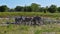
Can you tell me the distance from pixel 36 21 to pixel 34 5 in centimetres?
3947

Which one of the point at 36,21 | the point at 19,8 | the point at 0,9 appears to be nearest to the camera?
the point at 36,21

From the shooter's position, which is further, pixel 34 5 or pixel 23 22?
pixel 34 5

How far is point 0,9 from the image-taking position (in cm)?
5294

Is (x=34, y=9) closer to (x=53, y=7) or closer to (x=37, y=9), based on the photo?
(x=37, y=9)

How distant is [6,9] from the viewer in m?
55.4

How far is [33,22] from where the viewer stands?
57.7 feet

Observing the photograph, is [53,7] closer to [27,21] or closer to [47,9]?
[47,9]

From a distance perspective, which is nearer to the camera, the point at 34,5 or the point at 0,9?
the point at 0,9

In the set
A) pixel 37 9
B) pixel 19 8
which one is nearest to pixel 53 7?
pixel 37 9

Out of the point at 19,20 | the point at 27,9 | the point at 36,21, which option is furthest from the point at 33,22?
the point at 27,9

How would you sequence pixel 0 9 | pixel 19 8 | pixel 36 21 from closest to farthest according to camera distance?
pixel 36 21
pixel 0 9
pixel 19 8

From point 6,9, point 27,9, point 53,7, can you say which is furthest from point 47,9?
point 6,9

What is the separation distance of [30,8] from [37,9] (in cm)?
365

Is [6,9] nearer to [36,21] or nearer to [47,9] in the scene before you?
[47,9]
